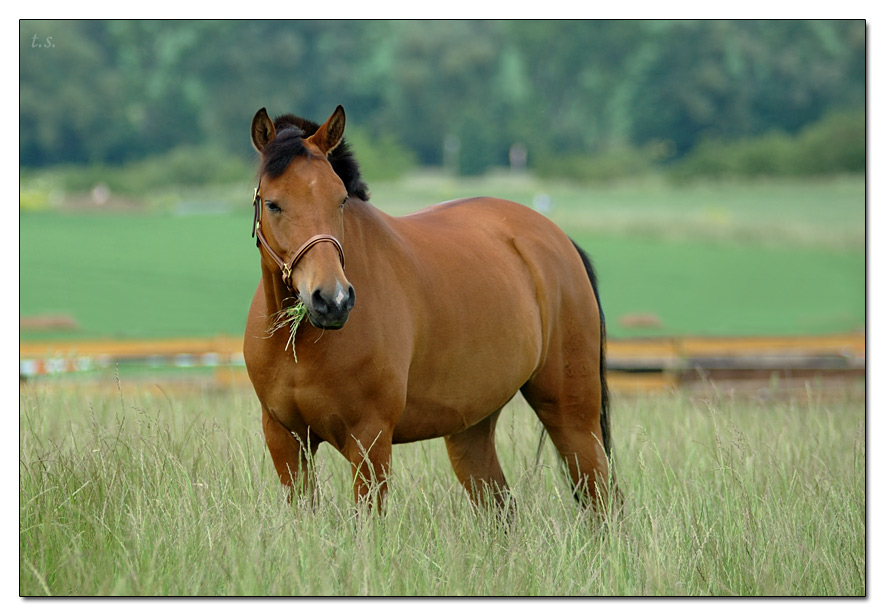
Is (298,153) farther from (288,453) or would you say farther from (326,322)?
(288,453)

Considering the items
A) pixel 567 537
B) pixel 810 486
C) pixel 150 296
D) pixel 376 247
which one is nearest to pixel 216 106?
pixel 376 247

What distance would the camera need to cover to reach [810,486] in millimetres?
4422

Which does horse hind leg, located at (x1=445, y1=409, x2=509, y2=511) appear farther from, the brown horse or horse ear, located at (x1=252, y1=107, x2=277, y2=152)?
horse ear, located at (x1=252, y1=107, x2=277, y2=152)

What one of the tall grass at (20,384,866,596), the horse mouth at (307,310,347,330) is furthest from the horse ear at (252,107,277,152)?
the tall grass at (20,384,866,596)

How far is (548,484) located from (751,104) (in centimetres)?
247

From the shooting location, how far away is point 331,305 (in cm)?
315

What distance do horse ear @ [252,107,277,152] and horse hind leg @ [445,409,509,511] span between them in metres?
1.91

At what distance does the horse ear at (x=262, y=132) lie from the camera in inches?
135

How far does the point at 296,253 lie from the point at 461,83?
3204 mm

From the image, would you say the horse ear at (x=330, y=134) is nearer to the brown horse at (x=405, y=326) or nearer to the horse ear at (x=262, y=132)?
the brown horse at (x=405, y=326)

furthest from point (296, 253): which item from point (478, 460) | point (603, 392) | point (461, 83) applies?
point (461, 83)

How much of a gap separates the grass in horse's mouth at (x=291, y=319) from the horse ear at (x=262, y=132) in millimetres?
613

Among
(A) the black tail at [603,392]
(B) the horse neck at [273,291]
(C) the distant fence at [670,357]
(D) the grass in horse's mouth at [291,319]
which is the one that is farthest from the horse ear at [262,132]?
(C) the distant fence at [670,357]
